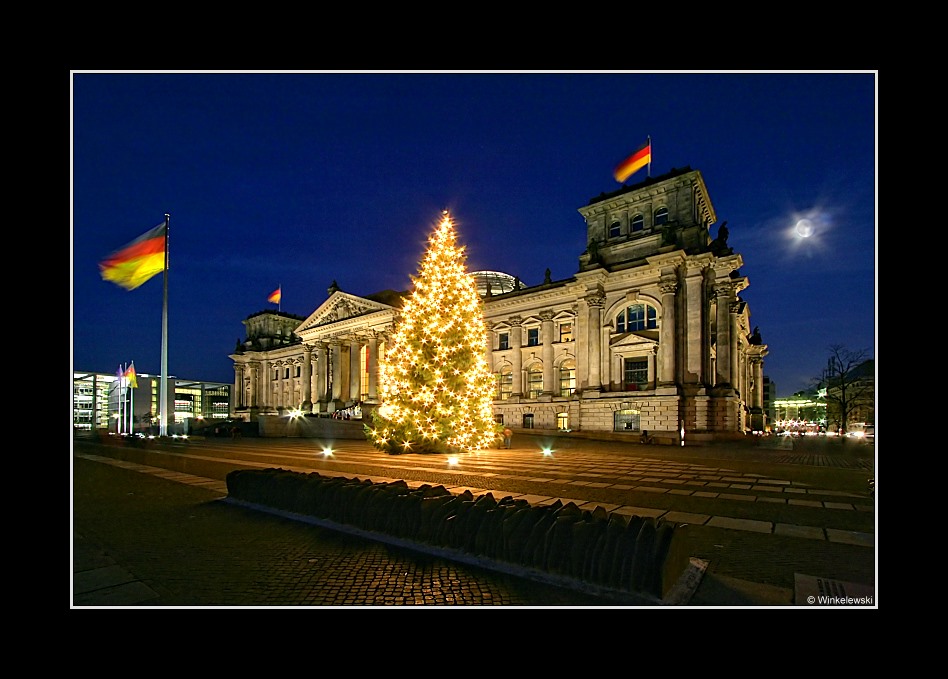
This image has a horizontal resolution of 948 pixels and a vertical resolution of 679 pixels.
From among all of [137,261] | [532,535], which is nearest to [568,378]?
[137,261]

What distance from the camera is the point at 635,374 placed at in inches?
1750

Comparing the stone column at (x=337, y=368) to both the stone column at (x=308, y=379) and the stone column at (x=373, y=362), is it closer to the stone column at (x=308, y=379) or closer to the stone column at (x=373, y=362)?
the stone column at (x=373, y=362)

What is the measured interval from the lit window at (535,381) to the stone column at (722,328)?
17.9 metres

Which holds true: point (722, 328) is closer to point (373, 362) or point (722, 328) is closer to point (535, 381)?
point (535, 381)

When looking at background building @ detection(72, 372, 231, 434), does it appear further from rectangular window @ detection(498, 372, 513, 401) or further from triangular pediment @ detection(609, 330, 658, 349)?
triangular pediment @ detection(609, 330, 658, 349)

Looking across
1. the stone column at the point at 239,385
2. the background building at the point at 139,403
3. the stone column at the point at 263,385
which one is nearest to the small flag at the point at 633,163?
the background building at the point at 139,403

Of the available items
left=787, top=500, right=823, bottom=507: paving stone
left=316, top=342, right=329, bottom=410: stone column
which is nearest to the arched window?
left=787, top=500, right=823, bottom=507: paving stone

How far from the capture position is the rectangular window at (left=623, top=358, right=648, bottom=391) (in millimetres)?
43281

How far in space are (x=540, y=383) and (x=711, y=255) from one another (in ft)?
71.3

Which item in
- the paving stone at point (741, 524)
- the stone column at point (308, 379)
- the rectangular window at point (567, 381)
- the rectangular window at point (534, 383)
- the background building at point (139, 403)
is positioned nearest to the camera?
the paving stone at point (741, 524)

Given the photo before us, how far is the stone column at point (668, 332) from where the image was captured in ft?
134

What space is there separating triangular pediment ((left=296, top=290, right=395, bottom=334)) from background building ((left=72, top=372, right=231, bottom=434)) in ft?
70.8

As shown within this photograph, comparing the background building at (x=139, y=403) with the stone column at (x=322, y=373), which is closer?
the background building at (x=139, y=403)

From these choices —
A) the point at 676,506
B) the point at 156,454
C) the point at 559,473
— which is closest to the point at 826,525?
the point at 676,506
